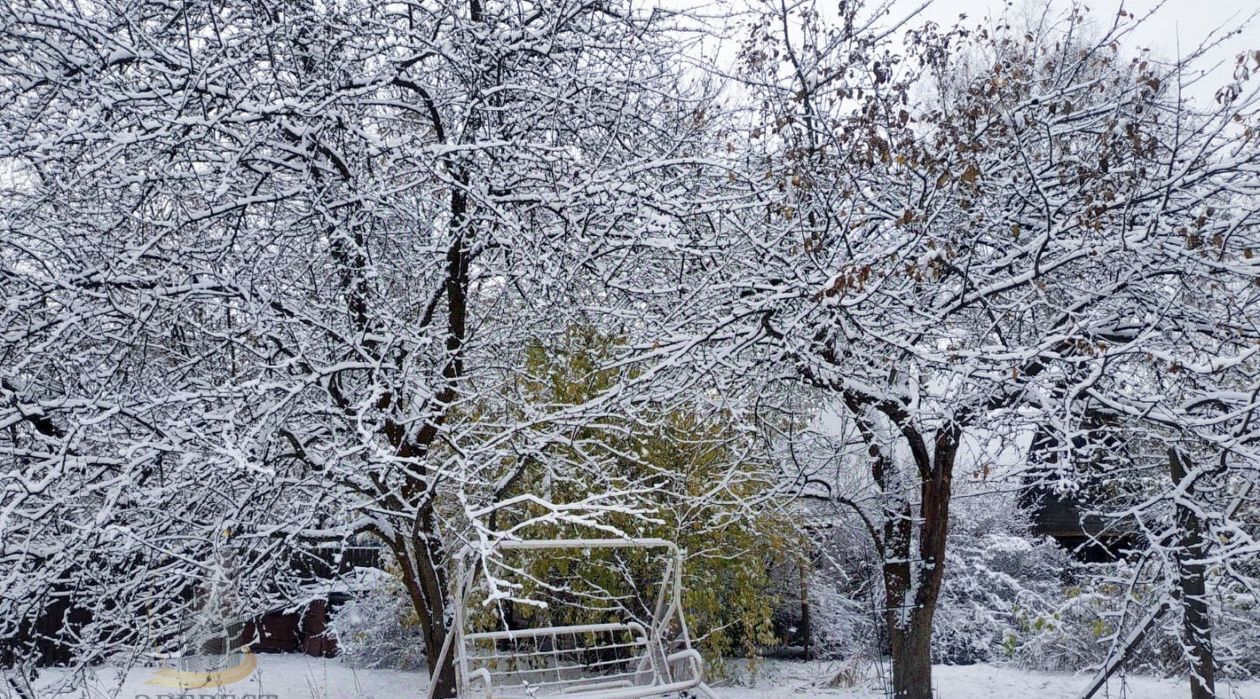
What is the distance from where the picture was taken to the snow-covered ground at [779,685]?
7410 millimetres

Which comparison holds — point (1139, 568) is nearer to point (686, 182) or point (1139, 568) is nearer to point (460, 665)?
point (686, 182)

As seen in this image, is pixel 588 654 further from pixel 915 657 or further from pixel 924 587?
pixel 924 587

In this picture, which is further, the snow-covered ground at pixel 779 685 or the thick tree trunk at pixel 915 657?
the snow-covered ground at pixel 779 685

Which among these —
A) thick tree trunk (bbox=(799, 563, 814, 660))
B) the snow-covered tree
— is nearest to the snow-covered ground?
thick tree trunk (bbox=(799, 563, 814, 660))

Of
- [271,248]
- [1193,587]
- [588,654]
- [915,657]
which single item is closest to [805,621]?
[588,654]

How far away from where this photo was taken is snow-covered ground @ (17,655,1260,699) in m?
7.41

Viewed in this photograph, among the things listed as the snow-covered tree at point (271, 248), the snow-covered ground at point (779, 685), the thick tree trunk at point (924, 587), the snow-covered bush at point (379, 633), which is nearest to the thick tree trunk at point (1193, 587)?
the snow-covered ground at point (779, 685)

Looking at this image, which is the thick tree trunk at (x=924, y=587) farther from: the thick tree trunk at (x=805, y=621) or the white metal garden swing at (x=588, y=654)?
the thick tree trunk at (x=805, y=621)

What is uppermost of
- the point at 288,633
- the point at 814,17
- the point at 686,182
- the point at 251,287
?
the point at 814,17

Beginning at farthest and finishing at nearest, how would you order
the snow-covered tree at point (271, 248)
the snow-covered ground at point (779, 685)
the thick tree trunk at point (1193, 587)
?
1. the snow-covered ground at point (779, 685)
2. the thick tree trunk at point (1193, 587)
3. the snow-covered tree at point (271, 248)

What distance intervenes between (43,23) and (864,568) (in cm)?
963

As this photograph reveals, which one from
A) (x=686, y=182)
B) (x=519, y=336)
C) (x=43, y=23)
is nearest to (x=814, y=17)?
(x=686, y=182)

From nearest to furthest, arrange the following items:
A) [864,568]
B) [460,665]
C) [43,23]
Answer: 1. [460,665]
2. [43,23]
3. [864,568]

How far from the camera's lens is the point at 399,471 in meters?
4.68
